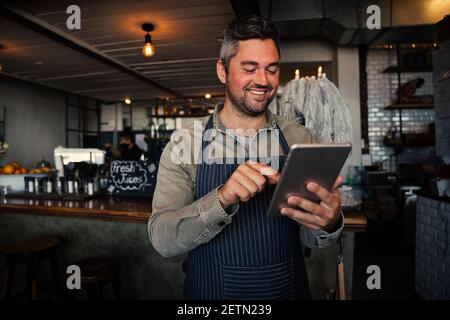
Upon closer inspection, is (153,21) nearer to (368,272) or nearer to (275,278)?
(275,278)

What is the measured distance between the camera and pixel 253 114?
4.45ft

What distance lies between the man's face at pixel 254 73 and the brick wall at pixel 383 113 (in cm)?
501

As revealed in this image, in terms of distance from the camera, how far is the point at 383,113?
5664 mm

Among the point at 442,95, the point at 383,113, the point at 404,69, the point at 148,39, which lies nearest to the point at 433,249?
the point at 442,95

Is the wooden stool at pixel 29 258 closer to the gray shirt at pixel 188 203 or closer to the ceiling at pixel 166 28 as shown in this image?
the gray shirt at pixel 188 203

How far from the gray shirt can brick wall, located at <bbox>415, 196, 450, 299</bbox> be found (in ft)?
6.67

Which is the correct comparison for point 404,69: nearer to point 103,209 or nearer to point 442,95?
point 442,95

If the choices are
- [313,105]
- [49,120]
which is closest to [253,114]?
[313,105]

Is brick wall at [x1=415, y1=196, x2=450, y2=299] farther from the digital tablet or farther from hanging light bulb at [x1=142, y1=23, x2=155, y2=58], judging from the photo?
hanging light bulb at [x1=142, y1=23, x2=155, y2=58]

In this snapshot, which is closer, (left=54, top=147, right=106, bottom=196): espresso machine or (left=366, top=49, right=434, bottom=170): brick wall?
(left=54, top=147, right=106, bottom=196): espresso machine

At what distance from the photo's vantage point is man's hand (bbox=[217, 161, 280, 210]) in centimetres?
95

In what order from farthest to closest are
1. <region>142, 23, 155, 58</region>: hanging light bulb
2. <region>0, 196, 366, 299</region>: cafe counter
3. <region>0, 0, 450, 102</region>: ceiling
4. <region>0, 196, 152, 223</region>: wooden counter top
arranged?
<region>142, 23, 155, 58</region>: hanging light bulb < <region>0, 0, 450, 102</region>: ceiling < <region>0, 196, 366, 299</region>: cafe counter < <region>0, 196, 152, 223</region>: wooden counter top

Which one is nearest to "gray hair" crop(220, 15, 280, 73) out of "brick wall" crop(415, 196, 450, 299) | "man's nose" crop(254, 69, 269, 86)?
"man's nose" crop(254, 69, 269, 86)

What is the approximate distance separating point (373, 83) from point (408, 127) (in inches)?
40.5
